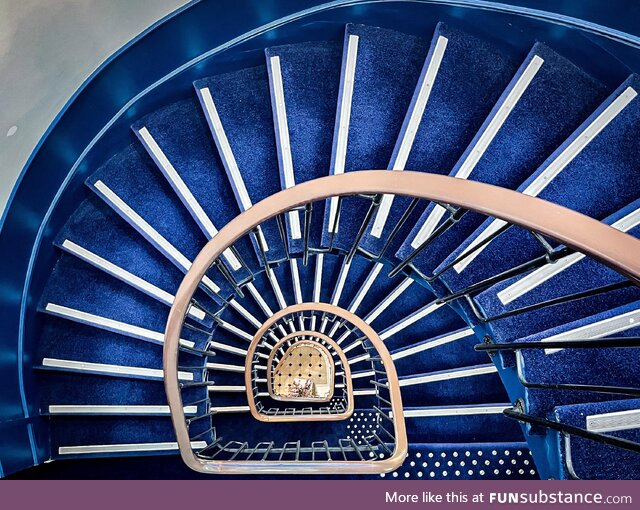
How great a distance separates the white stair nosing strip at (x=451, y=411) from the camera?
5240 mm

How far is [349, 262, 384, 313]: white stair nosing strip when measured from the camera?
18.0 ft

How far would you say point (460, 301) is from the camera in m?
3.21

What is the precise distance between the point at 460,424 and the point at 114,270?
4166 millimetres

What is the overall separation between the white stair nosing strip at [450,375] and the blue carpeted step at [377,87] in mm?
2696

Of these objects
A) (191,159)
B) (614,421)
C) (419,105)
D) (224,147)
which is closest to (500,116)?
(419,105)

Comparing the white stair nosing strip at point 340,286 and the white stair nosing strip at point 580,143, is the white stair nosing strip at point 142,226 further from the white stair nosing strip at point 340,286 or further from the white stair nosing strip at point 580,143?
the white stair nosing strip at point 580,143

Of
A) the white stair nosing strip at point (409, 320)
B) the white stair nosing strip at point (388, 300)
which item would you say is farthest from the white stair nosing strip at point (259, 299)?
the white stair nosing strip at point (409, 320)

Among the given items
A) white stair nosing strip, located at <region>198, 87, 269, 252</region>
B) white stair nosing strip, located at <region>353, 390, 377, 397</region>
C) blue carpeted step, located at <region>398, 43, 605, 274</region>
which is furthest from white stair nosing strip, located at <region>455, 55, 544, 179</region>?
white stair nosing strip, located at <region>353, 390, 377, 397</region>

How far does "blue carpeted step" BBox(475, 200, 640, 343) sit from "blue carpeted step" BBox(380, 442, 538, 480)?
2.58m

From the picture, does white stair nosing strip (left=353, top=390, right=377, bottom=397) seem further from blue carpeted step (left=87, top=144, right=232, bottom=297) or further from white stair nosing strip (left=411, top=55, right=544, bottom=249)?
white stair nosing strip (left=411, top=55, right=544, bottom=249)

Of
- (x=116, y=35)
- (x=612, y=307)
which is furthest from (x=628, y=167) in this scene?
(x=116, y=35)

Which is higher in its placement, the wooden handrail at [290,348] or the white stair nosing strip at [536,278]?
the wooden handrail at [290,348]

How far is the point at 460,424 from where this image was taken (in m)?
5.48

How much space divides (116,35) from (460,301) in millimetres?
3043
